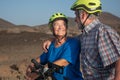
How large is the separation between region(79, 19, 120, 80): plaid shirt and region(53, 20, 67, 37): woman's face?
21.4 inches

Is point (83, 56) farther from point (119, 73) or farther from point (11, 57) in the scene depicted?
point (11, 57)

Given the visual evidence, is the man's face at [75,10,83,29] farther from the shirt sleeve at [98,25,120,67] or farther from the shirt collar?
the shirt sleeve at [98,25,120,67]

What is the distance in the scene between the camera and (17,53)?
24141 mm

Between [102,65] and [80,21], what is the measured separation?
24.8 inches

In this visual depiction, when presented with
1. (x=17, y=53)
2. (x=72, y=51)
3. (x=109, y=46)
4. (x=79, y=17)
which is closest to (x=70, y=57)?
(x=72, y=51)

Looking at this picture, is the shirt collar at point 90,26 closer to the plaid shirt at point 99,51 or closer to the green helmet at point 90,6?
the plaid shirt at point 99,51

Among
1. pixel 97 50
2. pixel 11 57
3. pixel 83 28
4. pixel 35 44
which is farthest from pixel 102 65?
pixel 35 44

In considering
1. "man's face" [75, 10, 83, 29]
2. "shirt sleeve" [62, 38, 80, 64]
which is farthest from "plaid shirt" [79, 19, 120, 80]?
"shirt sleeve" [62, 38, 80, 64]

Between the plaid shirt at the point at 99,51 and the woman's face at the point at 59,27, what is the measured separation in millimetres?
545

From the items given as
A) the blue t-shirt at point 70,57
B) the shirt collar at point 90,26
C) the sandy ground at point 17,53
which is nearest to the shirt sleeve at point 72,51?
the blue t-shirt at point 70,57

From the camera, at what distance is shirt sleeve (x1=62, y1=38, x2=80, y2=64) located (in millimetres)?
5102

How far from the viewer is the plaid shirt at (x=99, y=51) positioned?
14.0ft

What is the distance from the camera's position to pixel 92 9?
468 centimetres

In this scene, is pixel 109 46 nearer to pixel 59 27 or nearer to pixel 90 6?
pixel 90 6
